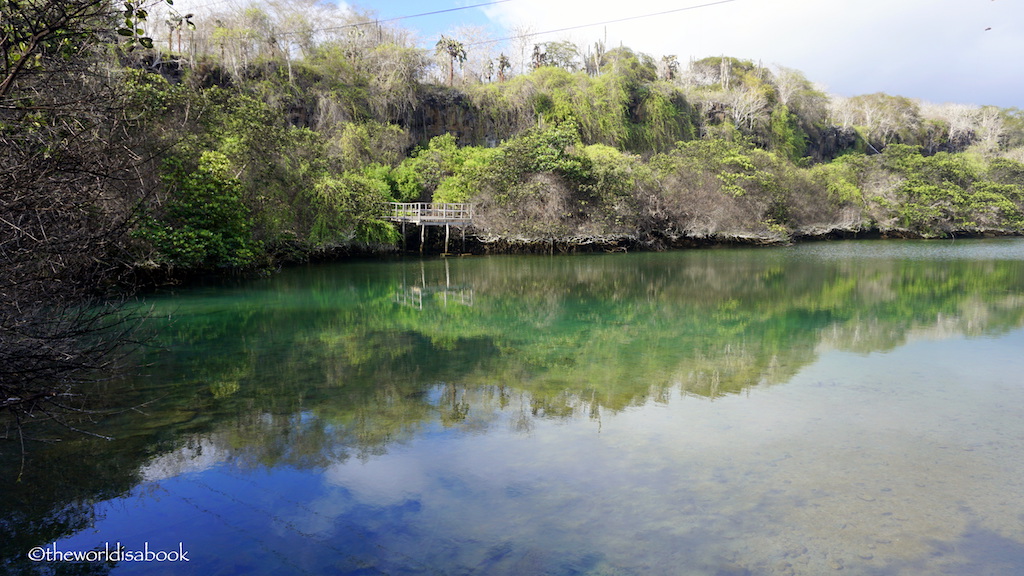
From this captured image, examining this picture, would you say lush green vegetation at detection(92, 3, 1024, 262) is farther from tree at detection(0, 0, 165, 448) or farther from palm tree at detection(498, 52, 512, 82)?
tree at detection(0, 0, 165, 448)

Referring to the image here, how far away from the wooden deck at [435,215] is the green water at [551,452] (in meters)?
15.8

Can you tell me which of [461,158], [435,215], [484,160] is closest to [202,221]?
[435,215]

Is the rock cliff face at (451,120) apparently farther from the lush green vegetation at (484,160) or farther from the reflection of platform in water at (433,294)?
the reflection of platform in water at (433,294)

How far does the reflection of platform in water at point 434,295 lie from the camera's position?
1612 cm

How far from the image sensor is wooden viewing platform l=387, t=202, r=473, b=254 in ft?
94.4

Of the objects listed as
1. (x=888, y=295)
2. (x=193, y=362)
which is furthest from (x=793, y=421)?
(x=888, y=295)

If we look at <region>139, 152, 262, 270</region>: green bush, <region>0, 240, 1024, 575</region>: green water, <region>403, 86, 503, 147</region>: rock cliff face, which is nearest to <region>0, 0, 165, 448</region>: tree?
<region>0, 240, 1024, 575</region>: green water

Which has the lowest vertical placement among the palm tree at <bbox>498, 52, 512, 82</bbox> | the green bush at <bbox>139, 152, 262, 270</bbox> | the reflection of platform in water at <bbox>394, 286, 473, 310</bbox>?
the reflection of platform in water at <bbox>394, 286, 473, 310</bbox>

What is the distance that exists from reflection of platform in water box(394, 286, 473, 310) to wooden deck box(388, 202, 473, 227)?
33.5 ft

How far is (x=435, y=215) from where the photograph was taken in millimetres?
29641

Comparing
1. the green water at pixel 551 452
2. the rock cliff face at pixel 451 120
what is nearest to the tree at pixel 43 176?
the green water at pixel 551 452

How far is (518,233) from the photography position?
28.9 m

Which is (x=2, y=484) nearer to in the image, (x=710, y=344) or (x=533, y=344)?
(x=533, y=344)

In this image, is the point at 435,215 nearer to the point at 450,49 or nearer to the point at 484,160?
the point at 484,160
